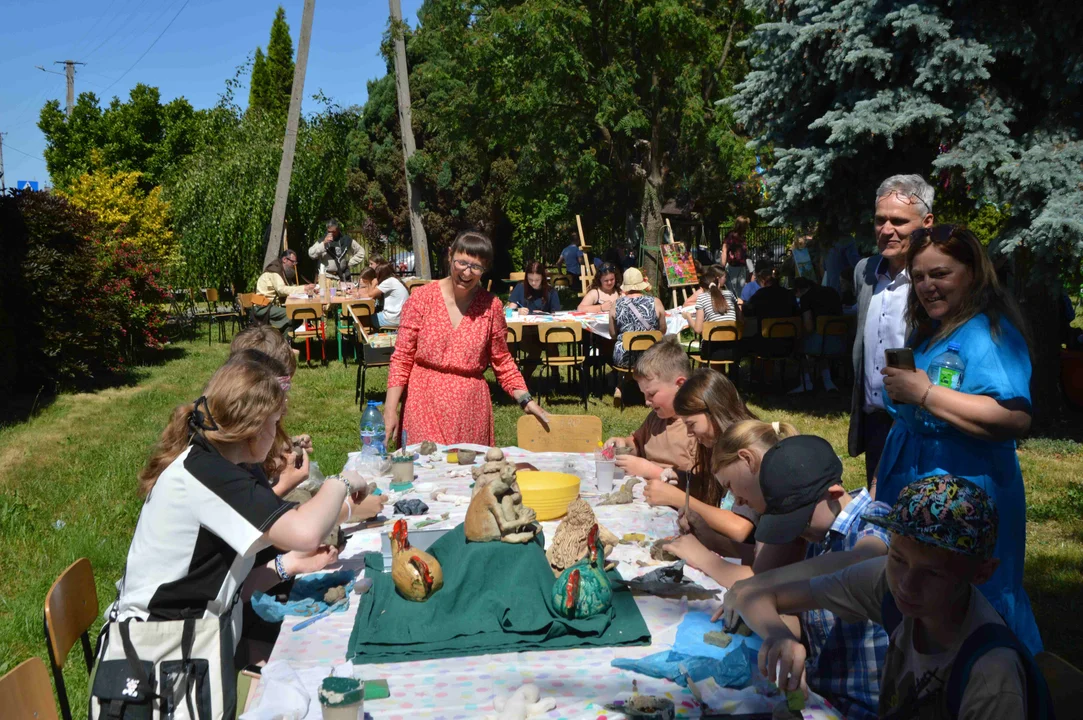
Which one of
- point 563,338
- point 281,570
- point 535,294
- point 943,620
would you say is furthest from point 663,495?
point 535,294

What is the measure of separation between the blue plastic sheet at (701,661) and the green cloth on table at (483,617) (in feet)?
0.38

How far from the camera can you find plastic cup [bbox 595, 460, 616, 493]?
4.00 meters

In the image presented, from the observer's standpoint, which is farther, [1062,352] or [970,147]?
[1062,352]

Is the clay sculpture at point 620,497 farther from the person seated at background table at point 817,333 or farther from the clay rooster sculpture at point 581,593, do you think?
the person seated at background table at point 817,333

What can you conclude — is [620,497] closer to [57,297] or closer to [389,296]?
[389,296]

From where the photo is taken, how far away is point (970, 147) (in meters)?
7.55

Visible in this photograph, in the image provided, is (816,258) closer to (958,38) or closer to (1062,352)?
(1062,352)

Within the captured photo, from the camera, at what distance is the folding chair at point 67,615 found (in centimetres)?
247

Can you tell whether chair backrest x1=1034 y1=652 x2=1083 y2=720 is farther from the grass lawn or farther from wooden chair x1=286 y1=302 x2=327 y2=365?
wooden chair x1=286 y1=302 x2=327 y2=365

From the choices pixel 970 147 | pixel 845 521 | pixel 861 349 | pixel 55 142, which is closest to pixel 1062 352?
pixel 970 147

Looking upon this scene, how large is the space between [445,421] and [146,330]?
30.4 feet

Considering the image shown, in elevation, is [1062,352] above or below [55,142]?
below

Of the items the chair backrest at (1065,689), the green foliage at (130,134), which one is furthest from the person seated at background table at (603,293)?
the green foliage at (130,134)

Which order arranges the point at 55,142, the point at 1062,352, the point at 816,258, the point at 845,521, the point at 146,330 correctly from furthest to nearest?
1. the point at 55,142
2. the point at 816,258
3. the point at 146,330
4. the point at 1062,352
5. the point at 845,521
